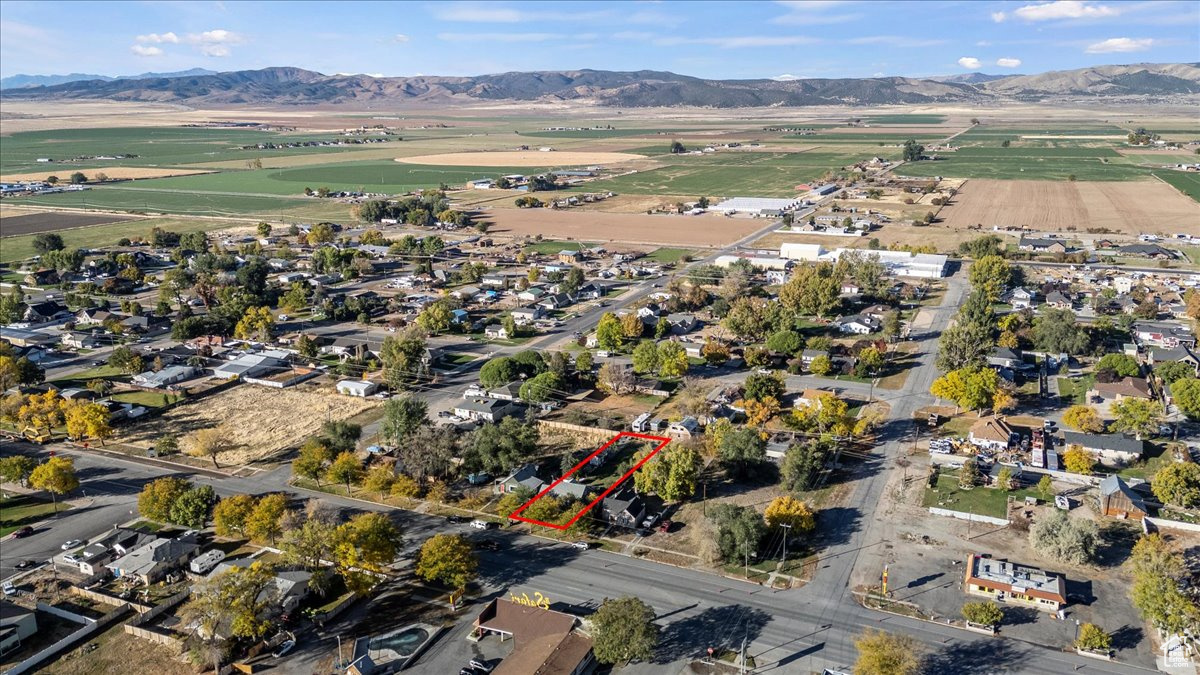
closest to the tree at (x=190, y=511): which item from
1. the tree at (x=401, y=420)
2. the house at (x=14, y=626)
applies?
the house at (x=14, y=626)

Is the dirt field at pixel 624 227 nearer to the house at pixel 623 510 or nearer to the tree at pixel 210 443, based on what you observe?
the tree at pixel 210 443

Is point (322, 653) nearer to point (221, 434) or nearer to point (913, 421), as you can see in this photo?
point (221, 434)

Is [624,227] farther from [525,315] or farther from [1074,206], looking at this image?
[1074,206]

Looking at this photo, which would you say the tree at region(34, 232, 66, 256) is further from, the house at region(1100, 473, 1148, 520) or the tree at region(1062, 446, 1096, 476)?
the house at region(1100, 473, 1148, 520)

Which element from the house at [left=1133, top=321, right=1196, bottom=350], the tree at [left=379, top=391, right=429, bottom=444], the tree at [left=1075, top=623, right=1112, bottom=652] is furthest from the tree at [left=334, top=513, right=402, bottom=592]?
the house at [left=1133, top=321, right=1196, bottom=350]

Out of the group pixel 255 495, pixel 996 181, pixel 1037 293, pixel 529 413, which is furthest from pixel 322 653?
pixel 996 181

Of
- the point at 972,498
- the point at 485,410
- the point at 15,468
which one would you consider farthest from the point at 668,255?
the point at 15,468
